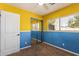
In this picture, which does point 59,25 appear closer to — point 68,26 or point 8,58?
point 68,26

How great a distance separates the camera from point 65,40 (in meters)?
3.63

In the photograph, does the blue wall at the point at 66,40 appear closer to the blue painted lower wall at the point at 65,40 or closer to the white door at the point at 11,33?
the blue painted lower wall at the point at 65,40

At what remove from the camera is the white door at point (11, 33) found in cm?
310

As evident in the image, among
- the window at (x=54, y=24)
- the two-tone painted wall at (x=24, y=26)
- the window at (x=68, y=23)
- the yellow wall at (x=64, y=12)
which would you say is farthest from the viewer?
the window at (x=54, y=24)

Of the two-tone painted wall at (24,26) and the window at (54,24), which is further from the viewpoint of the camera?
the window at (54,24)

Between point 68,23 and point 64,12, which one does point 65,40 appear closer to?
point 68,23

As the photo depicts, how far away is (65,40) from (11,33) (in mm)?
2316

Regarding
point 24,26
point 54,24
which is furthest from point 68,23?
point 24,26

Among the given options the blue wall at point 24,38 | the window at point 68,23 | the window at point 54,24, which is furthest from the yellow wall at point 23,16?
the window at point 68,23

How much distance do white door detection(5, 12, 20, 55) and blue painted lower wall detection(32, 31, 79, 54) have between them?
→ 2.03 metres

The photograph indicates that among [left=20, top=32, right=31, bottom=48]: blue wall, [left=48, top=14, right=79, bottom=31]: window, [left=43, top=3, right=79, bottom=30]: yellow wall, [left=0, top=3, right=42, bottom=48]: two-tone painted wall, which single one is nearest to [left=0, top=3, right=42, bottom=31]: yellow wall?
[left=0, top=3, right=42, bottom=48]: two-tone painted wall

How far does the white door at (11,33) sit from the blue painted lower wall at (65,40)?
203 cm

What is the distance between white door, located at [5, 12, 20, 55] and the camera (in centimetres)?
310

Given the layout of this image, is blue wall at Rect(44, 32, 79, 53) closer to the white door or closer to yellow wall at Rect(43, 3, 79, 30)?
yellow wall at Rect(43, 3, 79, 30)
